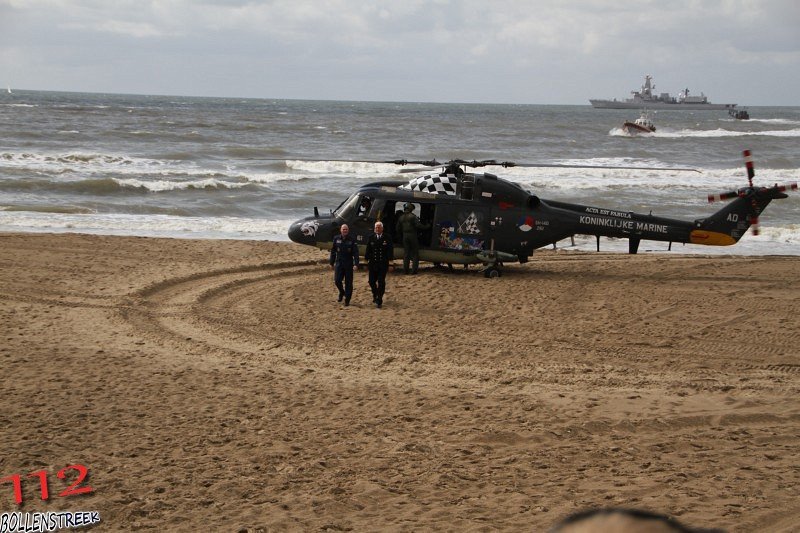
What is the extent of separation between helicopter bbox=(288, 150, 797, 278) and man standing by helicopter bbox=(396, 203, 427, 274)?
0.14 metres

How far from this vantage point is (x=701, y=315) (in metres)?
13.4

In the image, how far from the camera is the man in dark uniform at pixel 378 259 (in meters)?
13.5

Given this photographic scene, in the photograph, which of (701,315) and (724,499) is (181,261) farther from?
(724,499)

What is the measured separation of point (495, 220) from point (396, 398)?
23.7 ft

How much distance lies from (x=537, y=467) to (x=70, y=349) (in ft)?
21.0

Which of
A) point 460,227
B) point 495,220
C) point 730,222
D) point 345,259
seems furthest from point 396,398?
point 730,222

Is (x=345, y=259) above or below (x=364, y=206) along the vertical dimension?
below

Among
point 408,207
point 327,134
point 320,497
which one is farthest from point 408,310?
point 327,134

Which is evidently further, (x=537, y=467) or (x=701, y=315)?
(x=701, y=315)

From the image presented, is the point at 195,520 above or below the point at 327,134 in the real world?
below

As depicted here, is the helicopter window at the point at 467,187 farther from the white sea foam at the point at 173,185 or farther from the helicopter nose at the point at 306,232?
the white sea foam at the point at 173,185

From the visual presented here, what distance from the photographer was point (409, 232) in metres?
15.7

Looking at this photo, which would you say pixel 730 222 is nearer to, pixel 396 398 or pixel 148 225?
pixel 396 398

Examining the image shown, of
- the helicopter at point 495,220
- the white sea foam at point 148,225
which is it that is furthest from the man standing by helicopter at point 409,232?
the white sea foam at point 148,225
